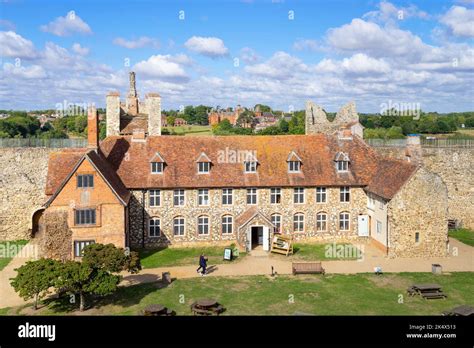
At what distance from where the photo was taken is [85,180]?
3047 centimetres

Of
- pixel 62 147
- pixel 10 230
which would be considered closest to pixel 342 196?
pixel 62 147

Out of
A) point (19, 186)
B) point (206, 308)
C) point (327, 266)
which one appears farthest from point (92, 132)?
point (327, 266)

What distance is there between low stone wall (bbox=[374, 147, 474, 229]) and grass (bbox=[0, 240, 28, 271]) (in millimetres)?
34823

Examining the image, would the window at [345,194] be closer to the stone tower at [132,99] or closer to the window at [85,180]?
the window at [85,180]

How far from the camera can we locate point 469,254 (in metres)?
33.5

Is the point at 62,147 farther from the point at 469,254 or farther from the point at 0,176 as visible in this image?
the point at 469,254

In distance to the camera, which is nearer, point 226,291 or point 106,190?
point 226,291

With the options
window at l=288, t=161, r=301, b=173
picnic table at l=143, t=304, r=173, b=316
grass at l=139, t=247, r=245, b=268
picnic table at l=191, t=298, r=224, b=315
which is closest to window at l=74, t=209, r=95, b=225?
grass at l=139, t=247, r=245, b=268

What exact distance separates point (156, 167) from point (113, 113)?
10.7 metres

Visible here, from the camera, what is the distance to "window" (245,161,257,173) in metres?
36.4

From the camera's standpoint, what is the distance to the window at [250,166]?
119ft

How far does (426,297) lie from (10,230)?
3373 cm

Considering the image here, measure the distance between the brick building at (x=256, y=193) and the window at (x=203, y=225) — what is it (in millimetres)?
79

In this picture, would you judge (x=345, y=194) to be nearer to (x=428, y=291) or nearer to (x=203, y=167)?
(x=203, y=167)
